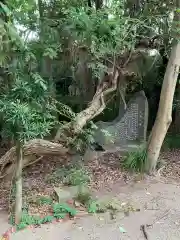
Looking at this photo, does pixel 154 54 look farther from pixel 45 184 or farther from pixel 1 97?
pixel 1 97

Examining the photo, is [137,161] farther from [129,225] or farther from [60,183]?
[129,225]

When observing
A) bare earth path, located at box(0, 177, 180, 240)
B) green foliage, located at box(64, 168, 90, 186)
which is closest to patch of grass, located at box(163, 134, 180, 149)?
bare earth path, located at box(0, 177, 180, 240)

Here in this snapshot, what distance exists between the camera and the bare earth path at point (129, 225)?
11.6 ft

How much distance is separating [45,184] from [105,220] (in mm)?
1435

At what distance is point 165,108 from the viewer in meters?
5.30

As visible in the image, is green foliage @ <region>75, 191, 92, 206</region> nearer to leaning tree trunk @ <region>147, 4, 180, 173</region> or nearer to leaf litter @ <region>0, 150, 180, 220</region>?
leaf litter @ <region>0, 150, 180, 220</region>

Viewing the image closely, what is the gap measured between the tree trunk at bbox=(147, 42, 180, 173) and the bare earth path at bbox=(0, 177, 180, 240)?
38.5 inches

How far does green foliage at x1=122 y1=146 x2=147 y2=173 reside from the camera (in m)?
5.46

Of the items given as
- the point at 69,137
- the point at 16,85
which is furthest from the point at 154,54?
the point at 16,85

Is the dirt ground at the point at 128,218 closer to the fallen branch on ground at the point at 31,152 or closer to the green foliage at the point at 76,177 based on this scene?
the green foliage at the point at 76,177

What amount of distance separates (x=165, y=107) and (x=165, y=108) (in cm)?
2

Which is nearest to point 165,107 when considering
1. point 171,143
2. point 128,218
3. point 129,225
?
point 171,143

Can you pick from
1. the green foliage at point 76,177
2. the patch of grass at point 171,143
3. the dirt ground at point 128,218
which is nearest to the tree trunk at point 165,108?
the dirt ground at point 128,218

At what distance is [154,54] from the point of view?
675cm
